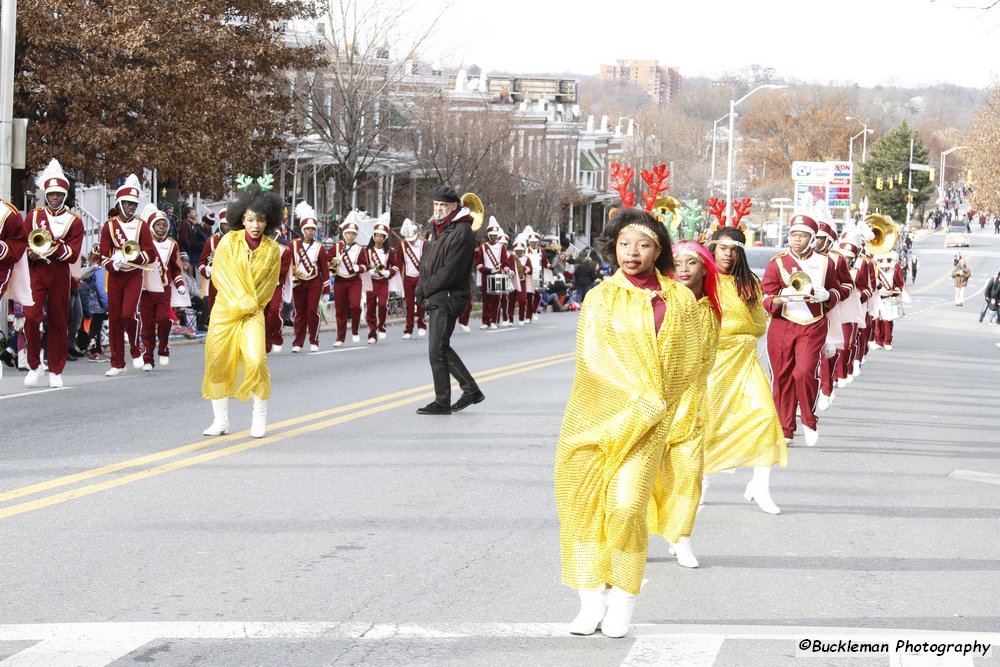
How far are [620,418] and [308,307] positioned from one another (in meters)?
15.3

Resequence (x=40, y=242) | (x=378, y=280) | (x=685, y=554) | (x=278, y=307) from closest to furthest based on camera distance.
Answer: (x=685, y=554), (x=40, y=242), (x=278, y=307), (x=378, y=280)

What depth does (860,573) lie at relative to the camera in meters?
7.16

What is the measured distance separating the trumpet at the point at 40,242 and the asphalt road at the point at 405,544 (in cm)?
139

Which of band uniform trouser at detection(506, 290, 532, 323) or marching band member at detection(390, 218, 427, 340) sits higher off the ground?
marching band member at detection(390, 218, 427, 340)

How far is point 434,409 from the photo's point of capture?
12.8m

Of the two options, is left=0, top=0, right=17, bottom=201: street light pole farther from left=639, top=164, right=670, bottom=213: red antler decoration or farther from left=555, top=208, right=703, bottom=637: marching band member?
left=555, top=208, right=703, bottom=637: marching band member

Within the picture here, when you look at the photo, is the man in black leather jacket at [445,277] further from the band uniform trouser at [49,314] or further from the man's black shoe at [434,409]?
the band uniform trouser at [49,314]

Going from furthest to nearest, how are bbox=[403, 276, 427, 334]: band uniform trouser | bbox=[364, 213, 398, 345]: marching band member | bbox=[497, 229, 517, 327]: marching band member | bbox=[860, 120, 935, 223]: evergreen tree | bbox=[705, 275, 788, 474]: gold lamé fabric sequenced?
bbox=[860, 120, 935, 223]: evergreen tree, bbox=[497, 229, 517, 327]: marching band member, bbox=[403, 276, 427, 334]: band uniform trouser, bbox=[364, 213, 398, 345]: marching band member, bbox=[705, 275, 788, 474]: gold lamé fabric

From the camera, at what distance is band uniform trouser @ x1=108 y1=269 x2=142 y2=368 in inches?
606

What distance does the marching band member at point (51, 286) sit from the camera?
14.1 metres

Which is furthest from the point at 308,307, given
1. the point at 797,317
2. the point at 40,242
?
the point at 797,317

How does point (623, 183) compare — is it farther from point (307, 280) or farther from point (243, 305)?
point (307, 280)

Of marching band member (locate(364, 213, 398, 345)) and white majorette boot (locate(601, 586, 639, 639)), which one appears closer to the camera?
white majorette boot (locate(601, 586, 639, 639))

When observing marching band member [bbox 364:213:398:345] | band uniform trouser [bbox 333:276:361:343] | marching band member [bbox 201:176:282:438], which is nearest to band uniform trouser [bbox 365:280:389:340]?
marching band member [bbox 364:213:398:345]
